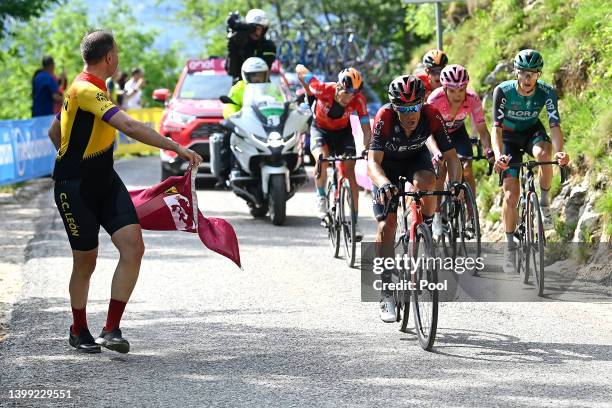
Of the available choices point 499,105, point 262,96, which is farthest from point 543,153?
point 262,96

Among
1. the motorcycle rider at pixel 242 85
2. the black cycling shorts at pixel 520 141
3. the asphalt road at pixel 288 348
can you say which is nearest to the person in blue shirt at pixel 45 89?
the motorcycle rider at pixel 242 85

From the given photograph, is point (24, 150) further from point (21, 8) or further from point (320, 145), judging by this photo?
point (320, 145)

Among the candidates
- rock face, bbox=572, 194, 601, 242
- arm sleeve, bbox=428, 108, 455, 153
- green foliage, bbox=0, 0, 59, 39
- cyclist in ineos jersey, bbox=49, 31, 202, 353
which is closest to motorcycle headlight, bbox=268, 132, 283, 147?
rock face, bbox=572, 194, 601, 242

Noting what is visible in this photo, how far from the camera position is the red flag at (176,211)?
8977 millimetres

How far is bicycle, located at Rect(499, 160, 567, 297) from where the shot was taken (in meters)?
10.9

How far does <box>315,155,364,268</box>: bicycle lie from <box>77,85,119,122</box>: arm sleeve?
4.74 meters

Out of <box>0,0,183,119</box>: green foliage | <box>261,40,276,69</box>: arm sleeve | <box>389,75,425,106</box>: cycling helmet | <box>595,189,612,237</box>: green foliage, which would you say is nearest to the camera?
<box>389,75,425,106</box>: cycling helmet

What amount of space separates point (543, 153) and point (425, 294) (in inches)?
138

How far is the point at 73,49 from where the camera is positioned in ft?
229

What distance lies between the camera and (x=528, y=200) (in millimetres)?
11383

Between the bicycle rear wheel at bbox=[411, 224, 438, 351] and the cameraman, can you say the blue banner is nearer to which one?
the cameraman

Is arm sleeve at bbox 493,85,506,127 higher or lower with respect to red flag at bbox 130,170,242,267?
higher

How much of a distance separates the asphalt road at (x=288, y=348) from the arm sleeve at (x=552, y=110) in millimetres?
1812

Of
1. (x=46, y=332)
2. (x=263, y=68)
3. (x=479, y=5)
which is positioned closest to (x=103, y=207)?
(x=46, y=332)
